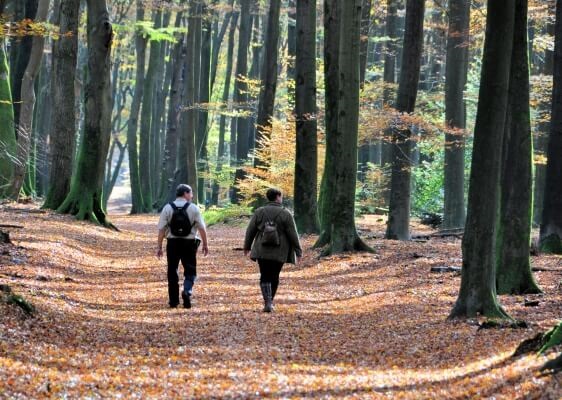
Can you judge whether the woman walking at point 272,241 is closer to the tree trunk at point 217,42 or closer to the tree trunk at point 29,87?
the tree trunk at point 29,87

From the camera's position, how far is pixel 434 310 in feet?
38.8

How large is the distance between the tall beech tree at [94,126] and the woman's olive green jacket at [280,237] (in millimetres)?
12055

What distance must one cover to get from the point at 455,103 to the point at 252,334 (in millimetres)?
16916

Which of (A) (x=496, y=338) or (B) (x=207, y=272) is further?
(B) (x=207, y=272)

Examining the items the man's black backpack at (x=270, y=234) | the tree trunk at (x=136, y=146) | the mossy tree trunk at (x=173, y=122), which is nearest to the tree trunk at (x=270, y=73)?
the mossy tree trunk at (x=173, y=122)

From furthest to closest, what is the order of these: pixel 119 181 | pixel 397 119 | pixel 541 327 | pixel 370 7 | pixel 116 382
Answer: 1. pixel 119 181
2. pixel 370 7
3. pixel 397 119
4. pixel 541 327
5. pixel 116 382

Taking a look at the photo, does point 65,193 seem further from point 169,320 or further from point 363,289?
point 169,320

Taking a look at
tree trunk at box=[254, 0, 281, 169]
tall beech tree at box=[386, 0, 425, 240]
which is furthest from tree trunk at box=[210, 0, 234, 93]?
tall beech tree at box=[386, 0, 425, 240]

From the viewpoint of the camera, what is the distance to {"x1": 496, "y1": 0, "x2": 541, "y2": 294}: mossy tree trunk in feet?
41.9

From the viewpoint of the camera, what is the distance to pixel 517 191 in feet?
43.1

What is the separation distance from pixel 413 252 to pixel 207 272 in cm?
447

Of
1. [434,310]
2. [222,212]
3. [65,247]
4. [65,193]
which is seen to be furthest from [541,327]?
[222,212]

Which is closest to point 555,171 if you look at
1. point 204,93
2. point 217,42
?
point 204,93

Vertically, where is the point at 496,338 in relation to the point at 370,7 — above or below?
below
